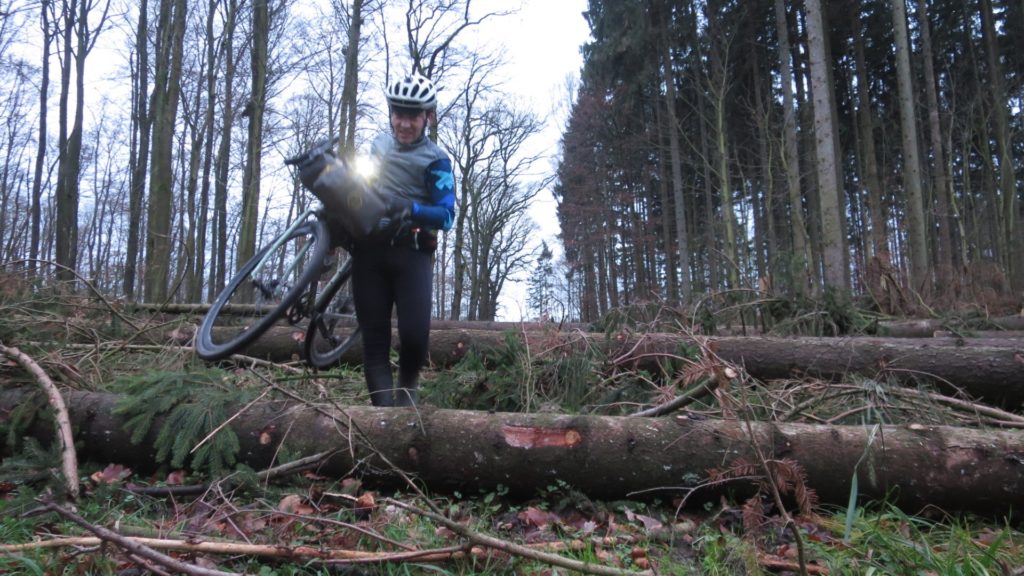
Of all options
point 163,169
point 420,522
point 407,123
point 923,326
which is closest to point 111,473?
point 420,522

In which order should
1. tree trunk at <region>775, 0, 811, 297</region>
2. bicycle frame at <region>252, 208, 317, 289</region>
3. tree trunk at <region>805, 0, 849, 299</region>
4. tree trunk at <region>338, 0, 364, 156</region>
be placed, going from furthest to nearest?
tree trunk at <region>338, 0, 364, 156</region> → tree trunk at <region>775, 0, 811, 297</region> → tree trunk at <region>805, 0, 849, 299</region> → bicycle frame at <region>252, 208, 317, 289</region>

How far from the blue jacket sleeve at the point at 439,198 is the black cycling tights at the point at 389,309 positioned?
0.78 feet

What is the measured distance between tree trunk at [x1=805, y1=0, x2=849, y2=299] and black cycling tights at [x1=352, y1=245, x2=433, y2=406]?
29.6 ft

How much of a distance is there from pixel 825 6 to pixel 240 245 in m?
18.5

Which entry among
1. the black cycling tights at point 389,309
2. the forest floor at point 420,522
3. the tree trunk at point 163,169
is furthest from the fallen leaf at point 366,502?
the tree trunk at point 163,169

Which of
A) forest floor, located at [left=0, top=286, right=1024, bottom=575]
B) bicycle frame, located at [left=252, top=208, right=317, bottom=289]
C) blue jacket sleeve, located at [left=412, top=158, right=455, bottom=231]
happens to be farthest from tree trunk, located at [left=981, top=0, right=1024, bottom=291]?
bicycle frame, located at [left=252, top=208, right=317, bottom=289]

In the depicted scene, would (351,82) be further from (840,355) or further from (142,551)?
(142,551)

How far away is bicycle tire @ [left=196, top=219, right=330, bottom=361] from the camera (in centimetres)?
325

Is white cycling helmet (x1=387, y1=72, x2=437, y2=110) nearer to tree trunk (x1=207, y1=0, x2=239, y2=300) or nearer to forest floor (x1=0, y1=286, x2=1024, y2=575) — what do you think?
forest floor (x1=0, y1=286, x2=1024, y2=575)

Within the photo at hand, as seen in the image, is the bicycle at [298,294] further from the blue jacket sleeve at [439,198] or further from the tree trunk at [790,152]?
the tree trunk at [790,152]

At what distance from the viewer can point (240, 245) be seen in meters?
13.4

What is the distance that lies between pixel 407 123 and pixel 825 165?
→ 9.60 meters

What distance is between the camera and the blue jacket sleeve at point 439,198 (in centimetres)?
308

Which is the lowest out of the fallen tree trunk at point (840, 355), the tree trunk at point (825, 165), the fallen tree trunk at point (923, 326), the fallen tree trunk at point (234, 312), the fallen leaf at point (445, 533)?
the fallen leaf at point (445, 533)
